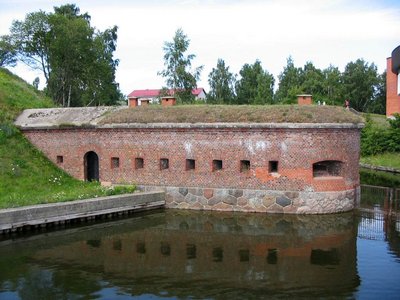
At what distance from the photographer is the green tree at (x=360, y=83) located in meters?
54.3

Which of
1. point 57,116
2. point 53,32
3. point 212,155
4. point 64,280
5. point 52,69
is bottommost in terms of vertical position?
point 64,280

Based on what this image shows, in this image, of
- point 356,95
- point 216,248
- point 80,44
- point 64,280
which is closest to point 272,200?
point 216,248

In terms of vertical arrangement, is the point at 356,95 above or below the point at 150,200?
above

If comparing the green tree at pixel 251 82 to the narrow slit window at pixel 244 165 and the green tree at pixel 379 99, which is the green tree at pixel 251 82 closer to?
the green tree at pixel 379 99

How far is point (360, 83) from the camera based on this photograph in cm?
5484

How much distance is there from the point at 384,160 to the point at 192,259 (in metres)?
22.7

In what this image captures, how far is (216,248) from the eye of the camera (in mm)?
11328

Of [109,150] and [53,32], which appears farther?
[53,32]

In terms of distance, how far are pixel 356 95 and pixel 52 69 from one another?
115ft

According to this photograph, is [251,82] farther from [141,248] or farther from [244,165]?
[141,248]

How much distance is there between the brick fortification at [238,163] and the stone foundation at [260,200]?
1.0 inches

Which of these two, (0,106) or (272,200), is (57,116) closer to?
(0,106)

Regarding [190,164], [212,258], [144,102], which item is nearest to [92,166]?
[144,102]

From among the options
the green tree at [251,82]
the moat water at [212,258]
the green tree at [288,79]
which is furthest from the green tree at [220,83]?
the moat water at [212,258]
